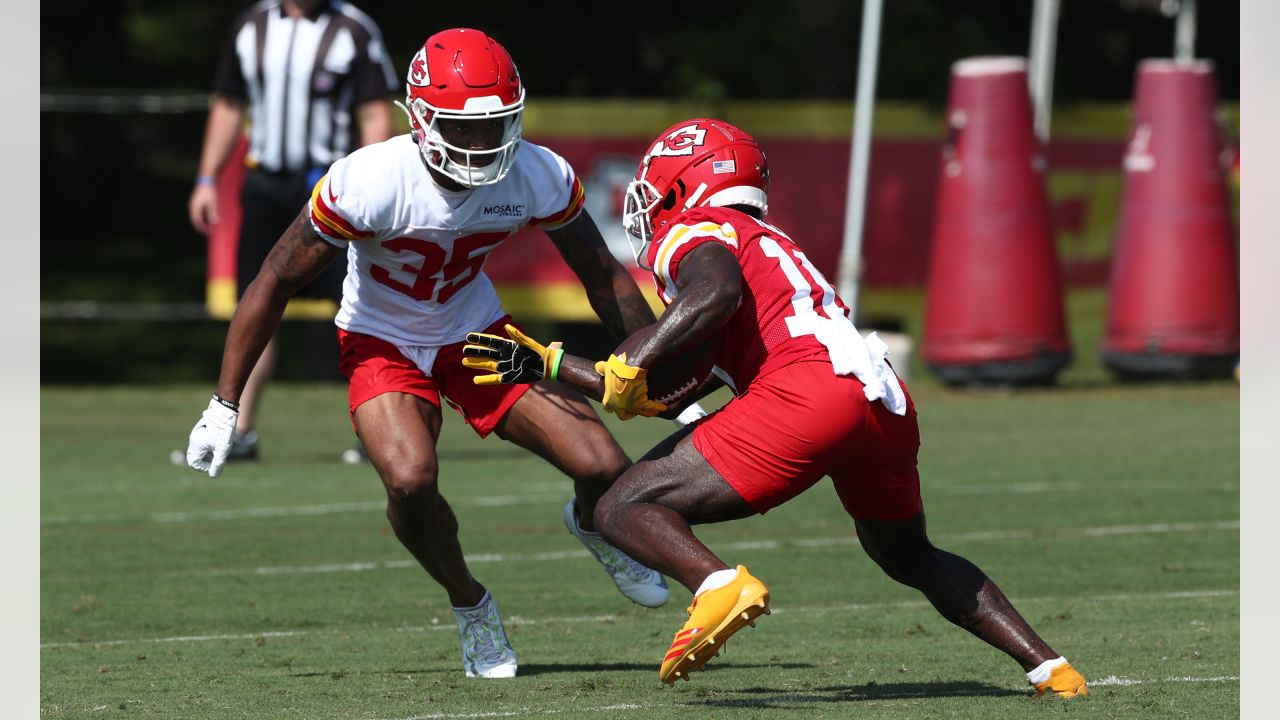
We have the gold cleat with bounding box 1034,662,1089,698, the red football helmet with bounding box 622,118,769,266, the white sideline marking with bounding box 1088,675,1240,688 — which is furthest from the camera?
the white sideline marking with bounding box 1088,675,1240,688

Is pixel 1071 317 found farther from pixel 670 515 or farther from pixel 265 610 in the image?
pixel 670 515

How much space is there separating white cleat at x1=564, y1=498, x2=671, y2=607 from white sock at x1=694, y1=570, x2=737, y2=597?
1.38 m

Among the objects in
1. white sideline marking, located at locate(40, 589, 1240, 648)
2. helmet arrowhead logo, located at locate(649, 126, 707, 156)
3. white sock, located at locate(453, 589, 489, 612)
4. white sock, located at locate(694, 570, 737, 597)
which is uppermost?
helmet arrowhead logo, located at locate(649, 126, 707, 156)

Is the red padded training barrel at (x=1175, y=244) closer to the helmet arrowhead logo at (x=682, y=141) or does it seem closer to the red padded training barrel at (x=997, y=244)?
the red padded training barrel at (x=997, y=244)

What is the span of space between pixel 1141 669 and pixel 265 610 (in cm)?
337

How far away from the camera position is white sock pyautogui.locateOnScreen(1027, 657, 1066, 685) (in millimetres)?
5754

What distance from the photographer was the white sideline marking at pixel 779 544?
870cm

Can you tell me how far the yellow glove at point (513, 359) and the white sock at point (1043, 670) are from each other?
1638 millimetres

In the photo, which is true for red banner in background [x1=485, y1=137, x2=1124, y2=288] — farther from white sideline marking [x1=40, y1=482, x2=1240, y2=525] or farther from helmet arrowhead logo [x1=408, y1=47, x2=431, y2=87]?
helmet arrowhead logo [x1=408, y1=47, x2=431, y2=87]

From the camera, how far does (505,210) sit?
6473 millimetres

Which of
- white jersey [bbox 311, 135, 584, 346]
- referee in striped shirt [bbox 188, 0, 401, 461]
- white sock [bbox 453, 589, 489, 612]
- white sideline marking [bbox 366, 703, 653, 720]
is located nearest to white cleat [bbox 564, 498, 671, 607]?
white sock [bbox 453, 589, 489, 612]

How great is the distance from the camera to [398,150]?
6.37m

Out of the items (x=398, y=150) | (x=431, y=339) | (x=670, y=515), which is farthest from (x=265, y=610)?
(x=670, y=515)

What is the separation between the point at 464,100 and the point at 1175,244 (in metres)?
Result: 11.0
